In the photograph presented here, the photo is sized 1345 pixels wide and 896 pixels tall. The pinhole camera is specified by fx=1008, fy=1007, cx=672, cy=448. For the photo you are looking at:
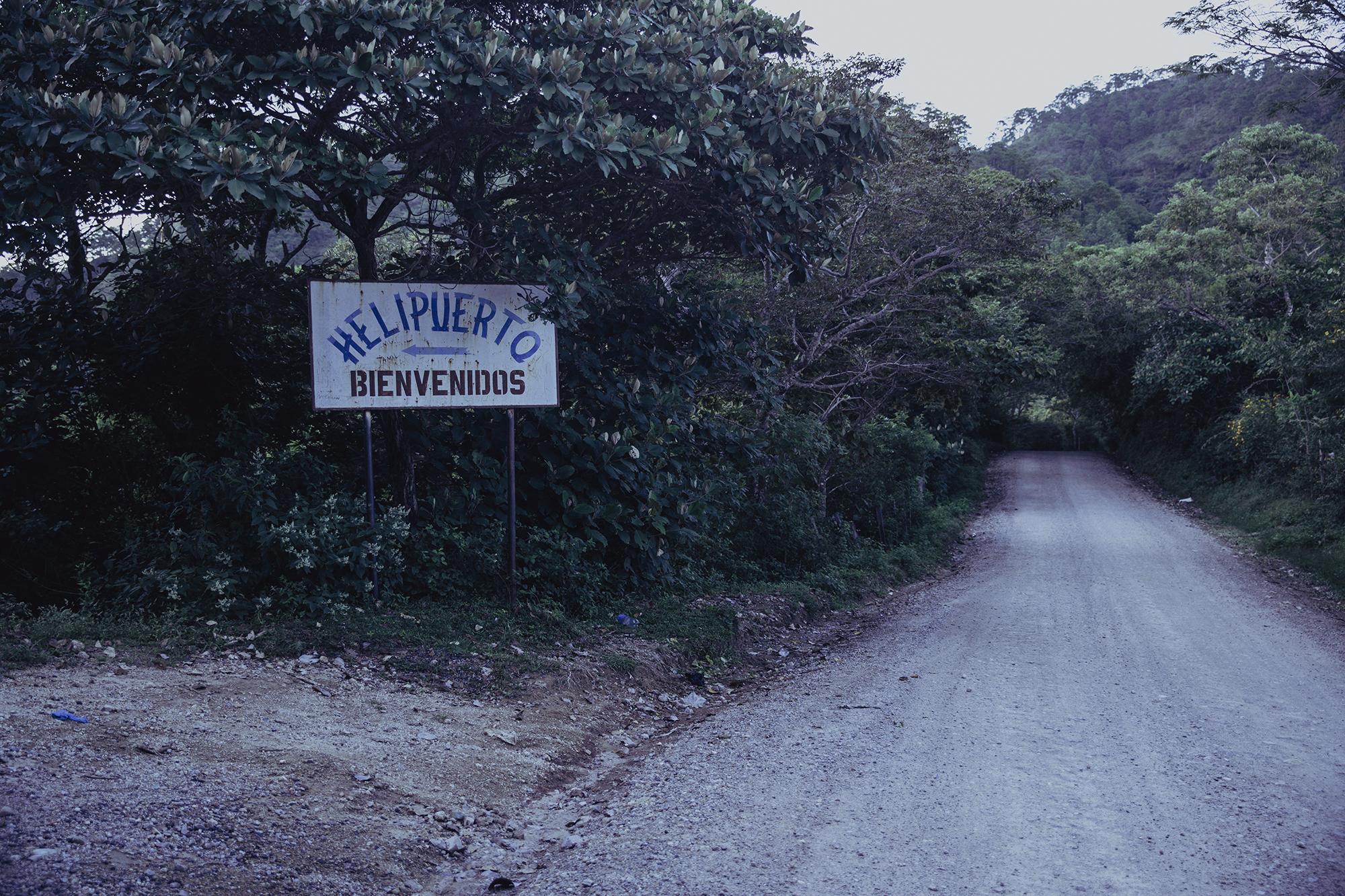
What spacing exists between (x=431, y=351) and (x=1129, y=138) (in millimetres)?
77660

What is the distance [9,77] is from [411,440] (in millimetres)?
3748

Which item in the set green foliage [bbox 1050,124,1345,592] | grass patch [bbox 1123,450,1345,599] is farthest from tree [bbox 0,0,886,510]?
green foliage [bbox 1050,124,1345,592]

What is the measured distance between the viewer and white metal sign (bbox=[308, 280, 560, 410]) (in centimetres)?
746

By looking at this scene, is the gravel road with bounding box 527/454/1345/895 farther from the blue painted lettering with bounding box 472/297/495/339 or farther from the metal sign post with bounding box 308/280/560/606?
the blue painted lettering with bounding box 472/297/495/339

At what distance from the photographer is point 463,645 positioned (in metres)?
7.13

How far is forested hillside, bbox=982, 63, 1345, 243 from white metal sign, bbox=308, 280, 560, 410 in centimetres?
3398

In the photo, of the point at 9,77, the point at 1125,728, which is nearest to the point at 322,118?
the point at 9,77

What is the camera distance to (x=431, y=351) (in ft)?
25.6

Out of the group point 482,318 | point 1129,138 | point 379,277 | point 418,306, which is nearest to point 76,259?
point 379,277

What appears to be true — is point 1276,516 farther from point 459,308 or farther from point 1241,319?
point 459,308

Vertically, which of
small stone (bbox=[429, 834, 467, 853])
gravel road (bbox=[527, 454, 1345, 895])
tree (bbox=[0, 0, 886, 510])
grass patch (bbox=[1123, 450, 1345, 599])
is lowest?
grass patch (bbox=[1123, 450, 1345, 599])

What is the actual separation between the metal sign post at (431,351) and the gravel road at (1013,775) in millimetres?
3029

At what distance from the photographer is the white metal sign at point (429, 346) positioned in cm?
746

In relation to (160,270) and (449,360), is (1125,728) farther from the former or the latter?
(160,270)
